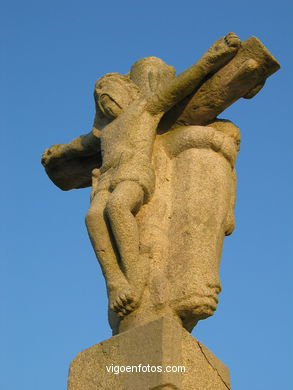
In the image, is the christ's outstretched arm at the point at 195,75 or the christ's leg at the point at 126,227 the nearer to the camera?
A: the christ's leg at the point at 126,227

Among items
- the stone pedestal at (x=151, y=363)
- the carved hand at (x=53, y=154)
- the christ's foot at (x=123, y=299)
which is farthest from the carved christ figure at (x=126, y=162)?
the carved hand at (x=53, y=154)

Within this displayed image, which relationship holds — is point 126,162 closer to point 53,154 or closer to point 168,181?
point 168,181

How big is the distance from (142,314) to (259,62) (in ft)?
7.72

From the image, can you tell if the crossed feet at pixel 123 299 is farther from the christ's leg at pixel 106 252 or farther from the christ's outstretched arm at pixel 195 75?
the christ's outstretched arm at pixel 195 75

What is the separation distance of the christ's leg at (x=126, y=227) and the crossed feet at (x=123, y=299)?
1.8 inches

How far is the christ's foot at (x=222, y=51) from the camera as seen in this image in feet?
21.9

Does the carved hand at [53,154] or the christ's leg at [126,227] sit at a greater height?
the carved hand at [53,154]

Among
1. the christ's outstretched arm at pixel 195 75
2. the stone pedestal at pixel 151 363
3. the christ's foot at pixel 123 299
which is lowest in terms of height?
the stone pedestal at pixel 151 363

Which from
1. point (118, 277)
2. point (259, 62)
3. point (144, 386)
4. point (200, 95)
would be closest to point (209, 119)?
point (200, 95)

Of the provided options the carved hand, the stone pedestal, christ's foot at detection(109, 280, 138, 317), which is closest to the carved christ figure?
christ's foot at detection(109, 280, 138, 317)

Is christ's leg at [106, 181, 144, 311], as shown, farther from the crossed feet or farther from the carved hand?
the carved hand

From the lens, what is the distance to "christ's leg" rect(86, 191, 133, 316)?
6.09 m

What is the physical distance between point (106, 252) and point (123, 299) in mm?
497

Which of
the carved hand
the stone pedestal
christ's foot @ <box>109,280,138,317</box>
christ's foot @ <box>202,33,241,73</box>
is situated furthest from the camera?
the carved hand
